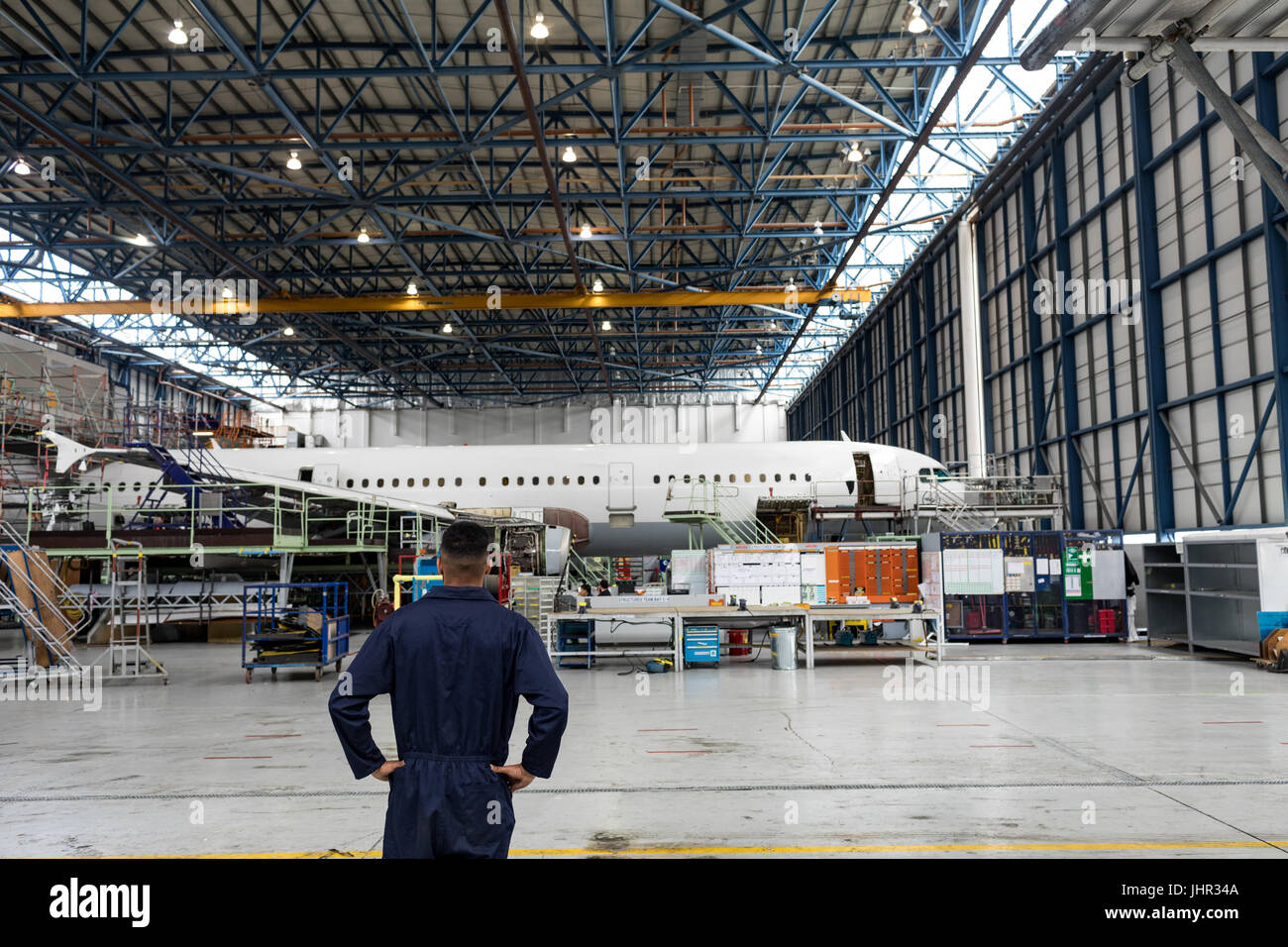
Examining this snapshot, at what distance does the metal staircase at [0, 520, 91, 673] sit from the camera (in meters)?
14.1

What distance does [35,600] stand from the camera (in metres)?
15.7

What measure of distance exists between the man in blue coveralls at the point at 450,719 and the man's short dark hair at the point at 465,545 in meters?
0.17

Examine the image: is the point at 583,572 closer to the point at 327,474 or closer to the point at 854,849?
the point at 327,474

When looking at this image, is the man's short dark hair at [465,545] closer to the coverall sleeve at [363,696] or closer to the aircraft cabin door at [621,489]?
the coverall sleeve at [363,696]

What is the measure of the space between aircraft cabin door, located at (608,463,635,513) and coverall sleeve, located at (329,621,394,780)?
24254 mm

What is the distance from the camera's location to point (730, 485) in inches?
1075

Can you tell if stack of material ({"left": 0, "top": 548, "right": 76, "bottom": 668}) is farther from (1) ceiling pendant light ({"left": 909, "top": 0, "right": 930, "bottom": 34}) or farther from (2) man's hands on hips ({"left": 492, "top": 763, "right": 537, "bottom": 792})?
(1) ceiling pendant light ({"left": 909, "top": 0, "right": 930, "bottom": 34})

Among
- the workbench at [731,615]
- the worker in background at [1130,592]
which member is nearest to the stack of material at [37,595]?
the workbench at [731,615]

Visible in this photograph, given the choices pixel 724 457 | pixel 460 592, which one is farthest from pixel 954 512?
pixel 460 592

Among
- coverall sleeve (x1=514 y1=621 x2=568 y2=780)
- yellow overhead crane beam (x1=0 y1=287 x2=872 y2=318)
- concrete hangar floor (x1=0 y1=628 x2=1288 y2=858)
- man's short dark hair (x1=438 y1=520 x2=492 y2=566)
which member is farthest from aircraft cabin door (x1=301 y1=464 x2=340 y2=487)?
coverall sleeve (x1=514 y1=621 x2=568 y2=780)

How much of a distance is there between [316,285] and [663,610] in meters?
25.1

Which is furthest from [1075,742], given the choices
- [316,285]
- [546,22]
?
[316,285]
